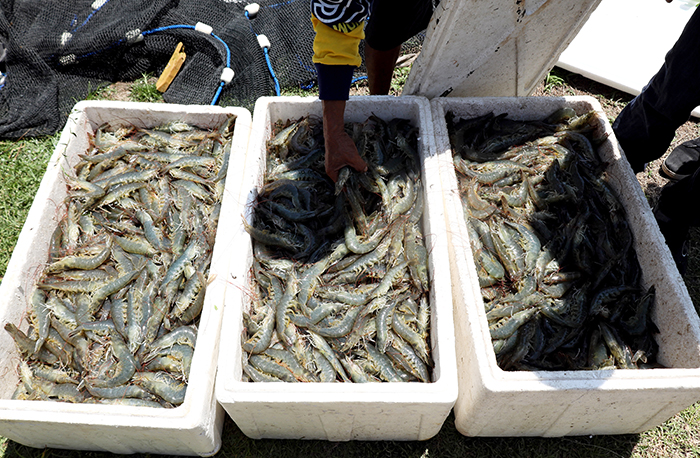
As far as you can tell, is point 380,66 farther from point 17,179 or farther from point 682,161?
point 17,179

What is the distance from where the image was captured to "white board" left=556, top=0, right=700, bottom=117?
5418 mm

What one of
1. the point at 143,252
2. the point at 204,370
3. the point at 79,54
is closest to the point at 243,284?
the point at 204,370

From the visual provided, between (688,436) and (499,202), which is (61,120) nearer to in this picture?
(499,202)

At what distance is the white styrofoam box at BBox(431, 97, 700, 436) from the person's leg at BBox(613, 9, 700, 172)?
765 mm

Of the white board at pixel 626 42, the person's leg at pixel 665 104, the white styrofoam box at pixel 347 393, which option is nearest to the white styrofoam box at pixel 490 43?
the person's leg at pixel 665 104

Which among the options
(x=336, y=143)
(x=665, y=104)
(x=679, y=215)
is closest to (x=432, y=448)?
(x=336, y=143)

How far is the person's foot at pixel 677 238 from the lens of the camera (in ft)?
12.4

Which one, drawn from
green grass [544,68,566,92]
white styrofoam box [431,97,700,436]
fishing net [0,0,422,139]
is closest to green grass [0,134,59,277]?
fishing net [0,0,422,139]

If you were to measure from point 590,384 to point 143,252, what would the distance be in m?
3.09

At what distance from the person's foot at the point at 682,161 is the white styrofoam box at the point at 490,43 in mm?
1678

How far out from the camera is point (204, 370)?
2.55 meters

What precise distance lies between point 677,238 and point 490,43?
7.84 ft

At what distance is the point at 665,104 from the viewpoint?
12.0 feet

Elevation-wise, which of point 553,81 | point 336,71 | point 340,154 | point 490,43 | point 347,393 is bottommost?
point 347,393
